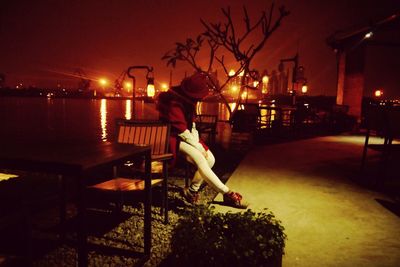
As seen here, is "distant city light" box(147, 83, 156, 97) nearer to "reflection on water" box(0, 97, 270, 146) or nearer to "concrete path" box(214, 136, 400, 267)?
"reflection on water" box(0, 97, 270, 146)

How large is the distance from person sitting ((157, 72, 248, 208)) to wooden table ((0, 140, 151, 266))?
1.21 m

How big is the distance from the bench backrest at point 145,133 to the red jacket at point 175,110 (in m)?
0.10

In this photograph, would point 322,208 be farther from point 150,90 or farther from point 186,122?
point 150,90

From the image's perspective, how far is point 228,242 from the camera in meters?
1.83

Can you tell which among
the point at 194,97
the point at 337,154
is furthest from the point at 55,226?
the point at 337,154

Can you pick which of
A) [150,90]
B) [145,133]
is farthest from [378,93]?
[145,133]

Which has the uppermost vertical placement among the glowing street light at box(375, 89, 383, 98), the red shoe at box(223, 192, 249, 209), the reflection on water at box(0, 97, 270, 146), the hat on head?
the glowing street light at box(375, 89, 383, 98)

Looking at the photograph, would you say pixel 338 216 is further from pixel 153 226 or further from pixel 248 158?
pixel 248 158

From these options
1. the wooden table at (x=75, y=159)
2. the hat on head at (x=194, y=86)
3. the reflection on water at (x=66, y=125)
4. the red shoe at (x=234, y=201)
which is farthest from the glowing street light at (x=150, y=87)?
the wooden table at (x=75, y=159)

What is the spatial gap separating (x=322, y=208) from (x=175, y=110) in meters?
2.17

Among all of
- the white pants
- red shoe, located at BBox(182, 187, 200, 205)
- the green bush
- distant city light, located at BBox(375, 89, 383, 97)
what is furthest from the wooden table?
distant city light, located at BBox(375, 89, 383, 97)

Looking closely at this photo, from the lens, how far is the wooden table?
194 cm

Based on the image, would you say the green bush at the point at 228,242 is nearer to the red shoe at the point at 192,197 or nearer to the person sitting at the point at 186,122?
the person sitting at the point at 186,122

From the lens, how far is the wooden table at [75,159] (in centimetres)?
194
